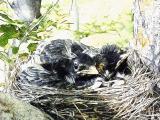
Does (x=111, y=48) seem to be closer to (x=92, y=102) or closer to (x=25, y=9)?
(x=92, y=102)

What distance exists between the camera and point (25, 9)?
2023 mm

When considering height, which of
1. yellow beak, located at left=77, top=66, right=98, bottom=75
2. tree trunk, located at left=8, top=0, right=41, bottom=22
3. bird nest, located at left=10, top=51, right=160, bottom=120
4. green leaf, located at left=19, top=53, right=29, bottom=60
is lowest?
bird nest, located at left=10, top=51, right=160, bottom=120

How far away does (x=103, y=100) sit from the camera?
1.36 meters

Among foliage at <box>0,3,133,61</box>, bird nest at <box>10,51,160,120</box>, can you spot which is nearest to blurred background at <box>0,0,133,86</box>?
foliage at <box>0,3,133,61</box>

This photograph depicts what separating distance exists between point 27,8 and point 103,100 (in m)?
0.85

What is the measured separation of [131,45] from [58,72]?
31 cm

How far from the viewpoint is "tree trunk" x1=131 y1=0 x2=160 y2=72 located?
1.44m

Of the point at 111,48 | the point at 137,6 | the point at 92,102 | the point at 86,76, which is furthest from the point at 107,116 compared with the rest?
the point at 137,6

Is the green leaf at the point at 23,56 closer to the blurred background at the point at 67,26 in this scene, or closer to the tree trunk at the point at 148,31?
the blurred background at the point at 67,26

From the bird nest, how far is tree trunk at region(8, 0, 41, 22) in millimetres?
688

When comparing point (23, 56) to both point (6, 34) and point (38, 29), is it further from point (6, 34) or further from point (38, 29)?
point (6, 34)

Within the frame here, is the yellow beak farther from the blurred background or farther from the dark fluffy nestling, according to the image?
the blurred background

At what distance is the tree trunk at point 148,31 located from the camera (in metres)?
1.44

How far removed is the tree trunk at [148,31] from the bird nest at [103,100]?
0.28 ft
